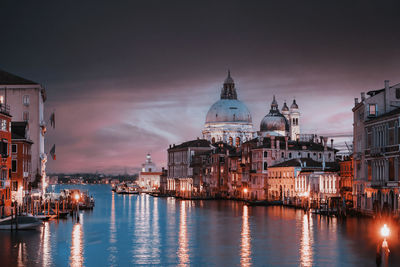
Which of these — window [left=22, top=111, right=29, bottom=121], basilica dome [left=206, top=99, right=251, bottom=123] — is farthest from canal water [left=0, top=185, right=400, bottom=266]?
basilica dome [left=206, top=99, right=251, bottom=123]

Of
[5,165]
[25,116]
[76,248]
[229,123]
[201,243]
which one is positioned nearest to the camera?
[76,248]

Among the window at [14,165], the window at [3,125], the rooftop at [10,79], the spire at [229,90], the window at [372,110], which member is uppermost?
the spire at [229,90]

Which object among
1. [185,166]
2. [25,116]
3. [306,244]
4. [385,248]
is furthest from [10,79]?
[185,166]

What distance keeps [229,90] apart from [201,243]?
112288 millimetres

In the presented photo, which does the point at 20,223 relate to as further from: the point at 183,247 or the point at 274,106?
the point at 274,106

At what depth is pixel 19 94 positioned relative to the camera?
58.4 metres

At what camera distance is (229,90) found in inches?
5709

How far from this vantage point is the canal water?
90.7ft

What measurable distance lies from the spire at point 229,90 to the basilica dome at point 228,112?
3.12 m

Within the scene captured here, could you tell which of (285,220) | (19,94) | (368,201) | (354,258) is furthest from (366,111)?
(19,94)

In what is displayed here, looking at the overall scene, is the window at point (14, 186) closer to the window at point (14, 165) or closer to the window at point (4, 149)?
the window at point (14, 165)

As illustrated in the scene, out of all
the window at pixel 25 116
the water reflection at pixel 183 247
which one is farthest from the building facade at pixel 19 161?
the water reflection at pixel 183 247

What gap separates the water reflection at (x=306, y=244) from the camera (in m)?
27.6

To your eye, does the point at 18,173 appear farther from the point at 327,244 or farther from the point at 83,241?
the point at 327,244
